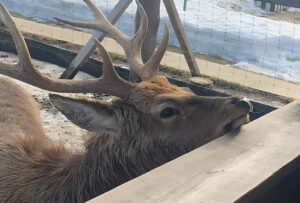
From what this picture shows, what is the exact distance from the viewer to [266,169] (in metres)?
2.18

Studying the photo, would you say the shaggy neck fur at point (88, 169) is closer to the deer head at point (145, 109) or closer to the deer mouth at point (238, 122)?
the deer head at point (145, 109)

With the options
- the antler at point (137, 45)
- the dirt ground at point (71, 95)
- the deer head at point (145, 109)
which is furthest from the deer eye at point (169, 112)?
the dirt ground at point (71, 95)

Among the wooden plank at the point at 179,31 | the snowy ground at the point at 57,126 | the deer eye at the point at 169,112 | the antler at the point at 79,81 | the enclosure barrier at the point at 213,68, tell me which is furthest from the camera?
the enclosure barrier at the point at 213,68

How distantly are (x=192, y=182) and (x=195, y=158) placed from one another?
0.82 feet

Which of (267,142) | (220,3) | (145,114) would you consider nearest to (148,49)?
(145,114)

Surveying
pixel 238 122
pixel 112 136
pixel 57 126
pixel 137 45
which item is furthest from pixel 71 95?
pixel 238 122

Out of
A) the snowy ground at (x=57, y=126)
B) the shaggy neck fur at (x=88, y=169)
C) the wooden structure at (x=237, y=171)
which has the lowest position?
the snowy ground at (x=57, y=126)

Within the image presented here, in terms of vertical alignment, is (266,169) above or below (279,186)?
above

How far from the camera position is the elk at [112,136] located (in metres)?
3.44

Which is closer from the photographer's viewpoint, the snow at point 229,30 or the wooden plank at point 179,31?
the wooden plank at point 179,31

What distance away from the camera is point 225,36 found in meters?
10.2

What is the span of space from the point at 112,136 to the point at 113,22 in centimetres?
336

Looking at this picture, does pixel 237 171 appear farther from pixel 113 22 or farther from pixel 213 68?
pixel 213 68

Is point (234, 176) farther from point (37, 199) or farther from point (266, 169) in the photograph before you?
point (37, 199)
